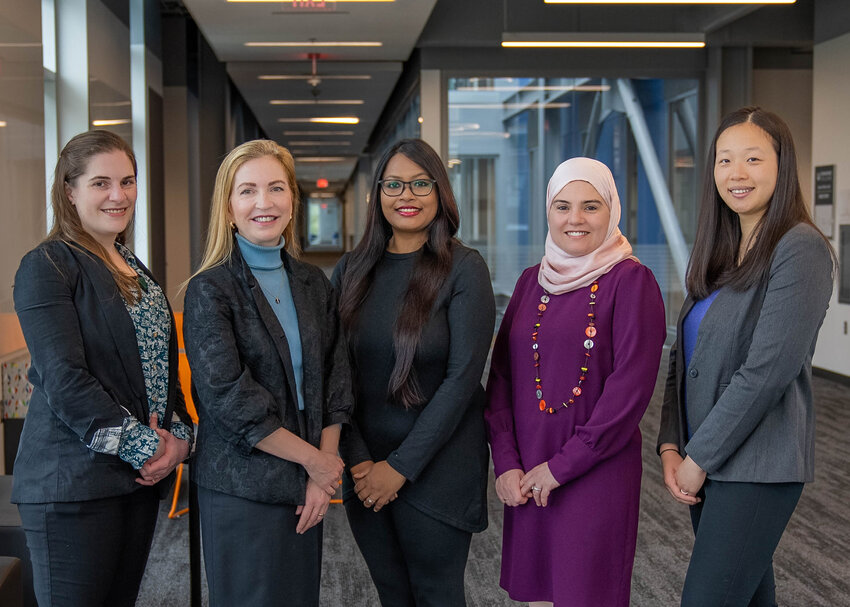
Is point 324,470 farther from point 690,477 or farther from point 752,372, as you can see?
point 752,372

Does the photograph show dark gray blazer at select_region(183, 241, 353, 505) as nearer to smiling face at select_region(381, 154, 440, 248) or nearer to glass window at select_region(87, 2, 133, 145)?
smiling face at select_region(381, 154, 440, 248)

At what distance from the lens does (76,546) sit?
204cm

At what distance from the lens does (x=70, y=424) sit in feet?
6.53

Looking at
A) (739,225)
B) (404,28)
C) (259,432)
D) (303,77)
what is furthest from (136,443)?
(303,77)

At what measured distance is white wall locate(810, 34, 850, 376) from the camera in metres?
8.34

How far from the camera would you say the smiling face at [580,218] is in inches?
87.7

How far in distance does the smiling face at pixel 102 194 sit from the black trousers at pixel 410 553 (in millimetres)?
994

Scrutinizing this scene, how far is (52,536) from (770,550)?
5.62ft

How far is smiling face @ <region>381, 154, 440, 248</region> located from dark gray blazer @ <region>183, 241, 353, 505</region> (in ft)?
1.32

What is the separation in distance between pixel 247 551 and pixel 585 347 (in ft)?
3.18

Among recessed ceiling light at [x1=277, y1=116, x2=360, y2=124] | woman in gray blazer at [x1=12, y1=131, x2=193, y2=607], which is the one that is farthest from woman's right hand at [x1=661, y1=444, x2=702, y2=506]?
recessed ceiling light at [x1=277, y1=116, x2=360, y2=124]

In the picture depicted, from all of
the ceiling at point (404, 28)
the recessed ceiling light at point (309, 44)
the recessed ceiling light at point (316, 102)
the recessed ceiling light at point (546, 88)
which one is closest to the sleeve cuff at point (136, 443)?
the ceiling at point (404, 28)

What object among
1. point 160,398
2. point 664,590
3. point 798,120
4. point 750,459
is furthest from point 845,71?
point 160,398

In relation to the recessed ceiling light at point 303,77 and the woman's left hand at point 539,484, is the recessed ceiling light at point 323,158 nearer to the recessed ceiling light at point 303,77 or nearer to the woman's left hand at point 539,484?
the recessed ceiling light at point 303,77
